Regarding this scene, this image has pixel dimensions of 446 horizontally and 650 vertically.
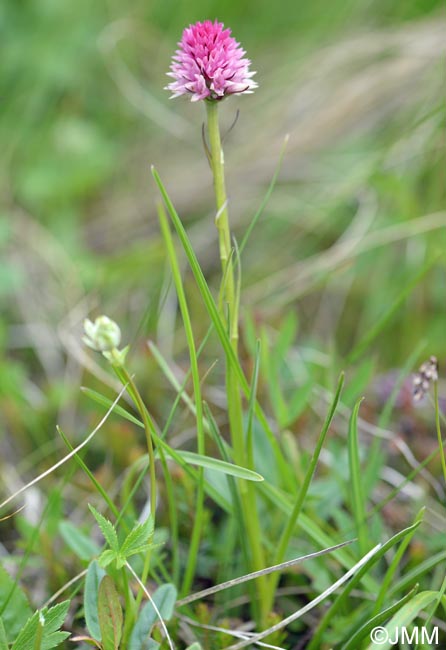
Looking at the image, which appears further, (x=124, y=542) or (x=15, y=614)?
(x=15, y=614)

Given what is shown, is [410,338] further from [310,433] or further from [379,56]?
[379,56]

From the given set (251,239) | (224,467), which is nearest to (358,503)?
(224,467)

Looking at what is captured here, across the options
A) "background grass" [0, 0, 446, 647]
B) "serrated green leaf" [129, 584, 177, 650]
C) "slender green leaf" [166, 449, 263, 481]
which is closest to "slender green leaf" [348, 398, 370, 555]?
"background grass" [0, 0, 446, 647]

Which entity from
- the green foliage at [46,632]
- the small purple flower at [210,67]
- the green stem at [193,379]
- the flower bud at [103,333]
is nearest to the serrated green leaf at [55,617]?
the green foliage at [46,632]

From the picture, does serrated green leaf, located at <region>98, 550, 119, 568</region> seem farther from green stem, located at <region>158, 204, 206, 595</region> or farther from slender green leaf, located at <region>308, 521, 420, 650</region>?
slender green leaf, located at <region>308, 521, 420, 650</region>

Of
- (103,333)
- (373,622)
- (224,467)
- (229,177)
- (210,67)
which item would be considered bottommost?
(373,622)

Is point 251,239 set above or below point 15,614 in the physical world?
above

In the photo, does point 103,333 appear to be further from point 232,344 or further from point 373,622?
point 373,622

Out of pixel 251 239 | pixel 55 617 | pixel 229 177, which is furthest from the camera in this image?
pixel 229 177
